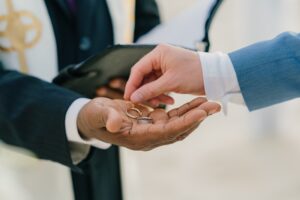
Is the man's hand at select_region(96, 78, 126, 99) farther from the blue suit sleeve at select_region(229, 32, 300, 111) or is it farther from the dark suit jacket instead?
the blue suit sleeve at select_region(229, 32, 300, 111)

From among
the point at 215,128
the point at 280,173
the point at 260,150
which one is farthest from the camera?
the point at 215,128

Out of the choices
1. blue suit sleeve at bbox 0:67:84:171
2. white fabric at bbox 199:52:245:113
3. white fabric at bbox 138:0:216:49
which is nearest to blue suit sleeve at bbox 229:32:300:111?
white fabric at bbox 199:52:245:113

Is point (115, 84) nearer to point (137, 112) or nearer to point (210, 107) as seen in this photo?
point (137, 112)

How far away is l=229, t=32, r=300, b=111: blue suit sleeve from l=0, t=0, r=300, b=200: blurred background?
928mm

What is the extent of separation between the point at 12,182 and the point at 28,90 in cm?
24

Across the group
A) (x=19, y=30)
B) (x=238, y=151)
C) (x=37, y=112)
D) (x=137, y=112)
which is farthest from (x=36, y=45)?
(x=238, y=151)

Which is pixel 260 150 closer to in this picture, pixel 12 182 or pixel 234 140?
pixel 234 140

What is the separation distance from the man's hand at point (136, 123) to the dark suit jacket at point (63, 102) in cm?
6

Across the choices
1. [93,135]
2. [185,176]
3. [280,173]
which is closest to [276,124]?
[280,173]

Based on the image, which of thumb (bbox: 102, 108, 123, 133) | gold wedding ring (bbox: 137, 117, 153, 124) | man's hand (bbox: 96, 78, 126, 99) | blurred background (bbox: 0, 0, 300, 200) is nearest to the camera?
thumb (bbox: 102, 108, 123, 133)

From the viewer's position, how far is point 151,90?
2.81 ft

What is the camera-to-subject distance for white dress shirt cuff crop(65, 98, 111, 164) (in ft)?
2.82

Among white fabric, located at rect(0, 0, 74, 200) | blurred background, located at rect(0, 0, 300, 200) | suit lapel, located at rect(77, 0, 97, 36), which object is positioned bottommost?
blurred background, located at rect(0, 0, 300, 200)

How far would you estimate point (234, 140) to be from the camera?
2404 mm
